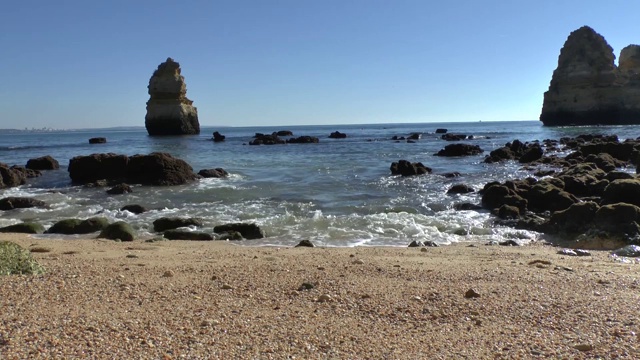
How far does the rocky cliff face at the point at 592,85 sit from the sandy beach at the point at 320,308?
75154mm

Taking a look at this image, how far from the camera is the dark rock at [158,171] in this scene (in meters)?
19.4

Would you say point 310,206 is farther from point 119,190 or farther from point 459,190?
point 119,190

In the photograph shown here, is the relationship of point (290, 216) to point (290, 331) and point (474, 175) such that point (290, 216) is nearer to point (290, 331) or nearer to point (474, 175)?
point (290, 331)

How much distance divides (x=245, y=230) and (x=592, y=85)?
7542 centimetres

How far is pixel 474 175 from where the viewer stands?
2239cm

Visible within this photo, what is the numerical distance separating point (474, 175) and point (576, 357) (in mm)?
19304

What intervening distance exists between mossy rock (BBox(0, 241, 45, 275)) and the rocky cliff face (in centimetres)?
7941

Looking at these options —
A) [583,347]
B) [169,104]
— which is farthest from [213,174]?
[169,104]

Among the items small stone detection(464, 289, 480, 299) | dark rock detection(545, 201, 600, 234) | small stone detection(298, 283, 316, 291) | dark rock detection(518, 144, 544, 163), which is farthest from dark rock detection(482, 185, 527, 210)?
dark rock detection(518, 144, 544, 163)

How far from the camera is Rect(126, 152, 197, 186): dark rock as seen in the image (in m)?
19.4

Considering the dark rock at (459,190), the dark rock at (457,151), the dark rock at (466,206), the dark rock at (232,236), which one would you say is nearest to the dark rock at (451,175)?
the dark rock at (459,190)

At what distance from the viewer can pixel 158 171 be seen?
1955 cm

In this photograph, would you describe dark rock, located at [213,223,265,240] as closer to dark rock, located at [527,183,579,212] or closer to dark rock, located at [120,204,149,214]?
dark rock, located at [120,204,149,214]

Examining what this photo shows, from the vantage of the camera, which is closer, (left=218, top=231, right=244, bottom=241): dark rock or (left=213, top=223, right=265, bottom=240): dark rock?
(left=218, top=231, right=244, bottom=241): dark rock
